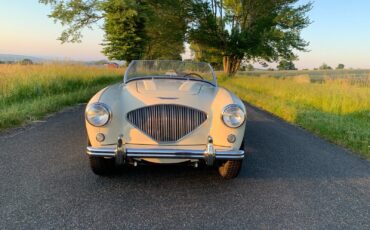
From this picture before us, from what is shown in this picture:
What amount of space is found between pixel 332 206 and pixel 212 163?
3.98 ft

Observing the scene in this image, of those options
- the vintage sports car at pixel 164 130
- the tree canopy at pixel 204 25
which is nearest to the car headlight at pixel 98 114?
the vintage sports car at pixel 164 130

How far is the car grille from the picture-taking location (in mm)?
3553

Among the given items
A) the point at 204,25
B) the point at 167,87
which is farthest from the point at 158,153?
the point at 204,25

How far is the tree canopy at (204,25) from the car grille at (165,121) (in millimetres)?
23200

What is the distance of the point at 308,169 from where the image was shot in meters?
4.50

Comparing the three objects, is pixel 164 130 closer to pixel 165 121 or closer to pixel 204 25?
pixel 165 121

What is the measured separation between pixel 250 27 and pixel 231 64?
3.73 m

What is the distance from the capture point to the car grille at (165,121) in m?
3.55

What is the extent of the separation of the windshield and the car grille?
1.45m

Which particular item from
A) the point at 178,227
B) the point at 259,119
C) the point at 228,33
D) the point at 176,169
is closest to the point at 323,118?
the point at 259,119

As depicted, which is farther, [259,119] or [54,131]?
[259,119]

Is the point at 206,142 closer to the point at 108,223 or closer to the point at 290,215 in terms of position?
the point at 290,215

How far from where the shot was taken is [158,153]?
3.32 meters

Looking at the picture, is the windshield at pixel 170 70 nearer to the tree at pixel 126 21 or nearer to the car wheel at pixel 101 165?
the car wheel at pixel 101 165
